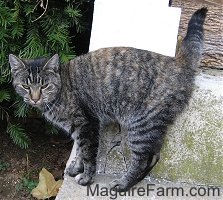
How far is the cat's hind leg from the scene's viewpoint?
261 cm

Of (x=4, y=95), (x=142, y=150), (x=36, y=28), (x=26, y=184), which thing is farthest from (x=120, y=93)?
(x=26, y=184)

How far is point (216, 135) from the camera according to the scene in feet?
9.45

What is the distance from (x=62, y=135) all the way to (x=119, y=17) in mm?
1207

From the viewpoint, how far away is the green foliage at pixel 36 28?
3025mm

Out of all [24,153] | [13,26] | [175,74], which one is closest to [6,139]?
[24,153]

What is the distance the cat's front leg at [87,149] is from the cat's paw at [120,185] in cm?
14

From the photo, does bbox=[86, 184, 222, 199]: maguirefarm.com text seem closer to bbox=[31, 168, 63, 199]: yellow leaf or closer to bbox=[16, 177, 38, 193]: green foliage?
bbox=[31, 168, 63, 199]: yellow leaf

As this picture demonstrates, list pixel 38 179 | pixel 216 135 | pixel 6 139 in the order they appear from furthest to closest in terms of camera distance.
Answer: pixel 6 139
pixel 38 179
pixel 216 135

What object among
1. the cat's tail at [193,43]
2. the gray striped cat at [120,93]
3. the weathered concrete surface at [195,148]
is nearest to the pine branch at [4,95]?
the gray striped cat at [120,93]

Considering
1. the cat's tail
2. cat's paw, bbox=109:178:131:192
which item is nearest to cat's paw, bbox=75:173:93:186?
cat's paw, bbox=109:178:131:192

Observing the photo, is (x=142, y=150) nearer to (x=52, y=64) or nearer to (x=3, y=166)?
(x=52, y=64)

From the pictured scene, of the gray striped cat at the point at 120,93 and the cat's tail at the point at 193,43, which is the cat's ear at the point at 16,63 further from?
the cat's tail at the point at 193,43

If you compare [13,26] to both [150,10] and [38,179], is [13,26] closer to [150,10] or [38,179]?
[150,10]

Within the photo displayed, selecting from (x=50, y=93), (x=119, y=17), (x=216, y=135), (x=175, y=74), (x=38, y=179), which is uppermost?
(x=119, y=17)
